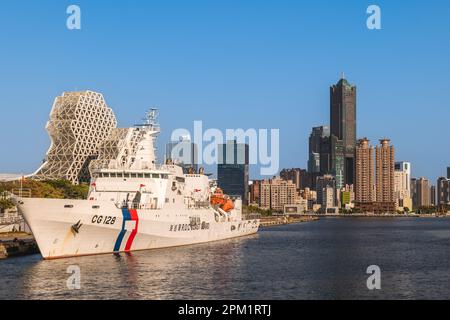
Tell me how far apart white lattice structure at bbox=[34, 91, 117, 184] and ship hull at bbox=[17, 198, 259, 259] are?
3960 inches

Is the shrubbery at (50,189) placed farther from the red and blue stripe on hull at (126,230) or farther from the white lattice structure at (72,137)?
the red and blue stripe on hull at (126,230)

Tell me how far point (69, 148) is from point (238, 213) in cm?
7703

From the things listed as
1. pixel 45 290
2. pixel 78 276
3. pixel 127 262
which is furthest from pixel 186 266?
pixel 45 290

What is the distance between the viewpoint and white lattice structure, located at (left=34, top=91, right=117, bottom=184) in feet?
540

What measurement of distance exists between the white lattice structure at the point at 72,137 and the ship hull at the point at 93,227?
101 meters

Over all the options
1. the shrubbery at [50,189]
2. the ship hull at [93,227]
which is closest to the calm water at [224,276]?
the ship hull at [93,227]

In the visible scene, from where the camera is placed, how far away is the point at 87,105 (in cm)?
17112

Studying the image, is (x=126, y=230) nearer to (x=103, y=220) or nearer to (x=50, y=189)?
(x=103, y=220)

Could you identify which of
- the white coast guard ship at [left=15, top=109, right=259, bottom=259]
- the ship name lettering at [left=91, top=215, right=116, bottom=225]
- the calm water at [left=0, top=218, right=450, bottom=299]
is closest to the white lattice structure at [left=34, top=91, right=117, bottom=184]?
the white coast guard ship at [left=15, top=109, right=259, bottom=259]

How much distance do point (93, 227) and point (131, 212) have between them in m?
4.32

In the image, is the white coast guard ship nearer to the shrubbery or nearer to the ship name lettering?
the ship name lettering

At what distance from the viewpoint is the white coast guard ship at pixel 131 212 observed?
56312 millimetres

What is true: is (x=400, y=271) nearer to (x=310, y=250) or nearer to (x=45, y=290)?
(x=310, y=250)

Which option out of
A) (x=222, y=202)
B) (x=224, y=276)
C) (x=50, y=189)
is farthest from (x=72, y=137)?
(x=224, y=276)
